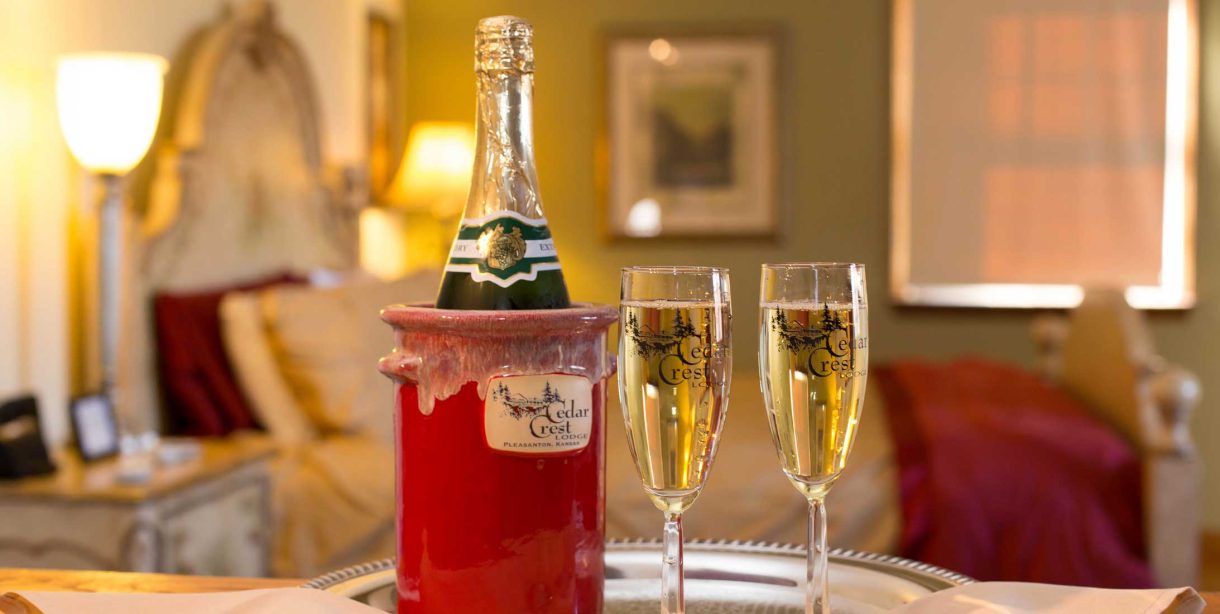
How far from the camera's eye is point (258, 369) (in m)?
2.79

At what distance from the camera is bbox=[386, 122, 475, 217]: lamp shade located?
14.9 feet

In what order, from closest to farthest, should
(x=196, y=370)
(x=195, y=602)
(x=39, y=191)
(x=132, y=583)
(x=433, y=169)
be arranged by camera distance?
(x=195, y=602), (x=132, y=583), (x=39, y=191), (x=196, y=370), (x=433, y=169)

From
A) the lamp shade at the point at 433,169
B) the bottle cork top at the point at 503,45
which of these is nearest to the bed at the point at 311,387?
the lamp shade at the point at 433,169

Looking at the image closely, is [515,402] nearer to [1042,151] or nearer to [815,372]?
[815,372]

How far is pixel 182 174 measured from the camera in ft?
9.28

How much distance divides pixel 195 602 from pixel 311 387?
2.15 metres

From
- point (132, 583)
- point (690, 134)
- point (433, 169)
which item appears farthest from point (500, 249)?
point (690, 134)

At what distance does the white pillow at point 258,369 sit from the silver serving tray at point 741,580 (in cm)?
198

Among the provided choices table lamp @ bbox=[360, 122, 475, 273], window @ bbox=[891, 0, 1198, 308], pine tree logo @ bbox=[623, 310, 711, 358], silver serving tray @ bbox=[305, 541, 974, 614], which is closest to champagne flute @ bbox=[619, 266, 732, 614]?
pine tree logo @ bbox=[623, 310, 711, 358]

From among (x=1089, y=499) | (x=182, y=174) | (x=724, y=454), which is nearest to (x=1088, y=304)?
(x=1089, y=499)

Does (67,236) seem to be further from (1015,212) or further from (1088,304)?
(1015,212)

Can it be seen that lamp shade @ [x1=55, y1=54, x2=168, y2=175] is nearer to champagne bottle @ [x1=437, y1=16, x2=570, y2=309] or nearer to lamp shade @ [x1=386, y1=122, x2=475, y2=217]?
champagne bottle @ [x1=437, y1=16, x2=570, y2=309]

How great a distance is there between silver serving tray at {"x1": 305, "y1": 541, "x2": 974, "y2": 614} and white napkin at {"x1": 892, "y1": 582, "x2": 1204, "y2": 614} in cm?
7

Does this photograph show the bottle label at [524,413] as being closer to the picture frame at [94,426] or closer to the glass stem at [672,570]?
the glass stem at [672,570]
